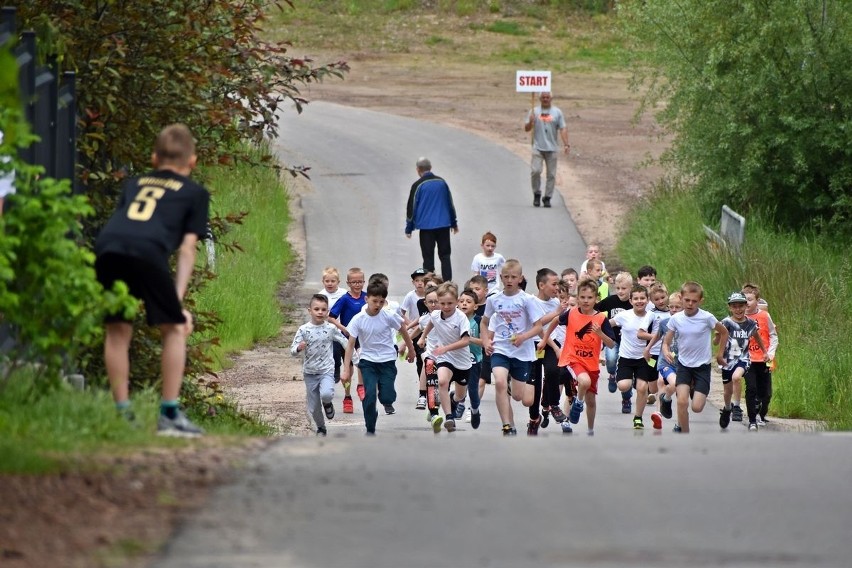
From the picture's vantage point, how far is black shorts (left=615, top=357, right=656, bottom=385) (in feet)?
49.7

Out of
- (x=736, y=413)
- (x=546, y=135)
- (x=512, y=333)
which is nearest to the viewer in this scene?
(x=512, y=333)

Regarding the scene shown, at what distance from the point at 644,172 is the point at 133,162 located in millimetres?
23585

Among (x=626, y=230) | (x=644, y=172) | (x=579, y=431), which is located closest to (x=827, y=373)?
(x=579, y=431)

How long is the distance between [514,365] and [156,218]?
7.14 metres

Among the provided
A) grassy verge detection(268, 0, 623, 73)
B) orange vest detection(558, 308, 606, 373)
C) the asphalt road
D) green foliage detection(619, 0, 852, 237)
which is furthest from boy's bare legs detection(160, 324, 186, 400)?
grassy verge detection(268, 0, 623, 73)

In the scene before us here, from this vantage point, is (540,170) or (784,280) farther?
(540,170)

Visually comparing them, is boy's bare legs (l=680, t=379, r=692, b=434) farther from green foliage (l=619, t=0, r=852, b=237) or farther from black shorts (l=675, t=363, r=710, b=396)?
green foliage (l=619, t=0, r=852, b=237)

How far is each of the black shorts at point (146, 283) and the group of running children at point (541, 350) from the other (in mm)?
6474

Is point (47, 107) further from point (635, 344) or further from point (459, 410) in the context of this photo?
point (635, 344)

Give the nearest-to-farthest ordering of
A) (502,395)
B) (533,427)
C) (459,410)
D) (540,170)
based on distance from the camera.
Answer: (502,395) → (533,427) → (459,410) → (540,170)

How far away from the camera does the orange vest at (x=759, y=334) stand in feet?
49.3

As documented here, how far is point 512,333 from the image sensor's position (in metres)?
14.2

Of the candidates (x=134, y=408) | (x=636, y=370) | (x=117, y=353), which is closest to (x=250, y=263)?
(x=636, y=370)

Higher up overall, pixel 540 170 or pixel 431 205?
pixel 540 170
